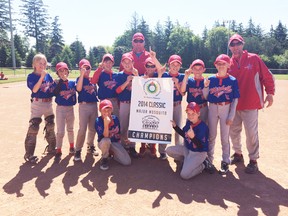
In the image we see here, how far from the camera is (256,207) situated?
143 inches

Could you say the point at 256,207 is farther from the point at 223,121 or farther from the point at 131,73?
the point at 131,73

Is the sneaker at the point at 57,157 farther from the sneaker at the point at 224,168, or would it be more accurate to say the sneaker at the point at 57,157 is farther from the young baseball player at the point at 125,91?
the sneaker at the point at 224,168

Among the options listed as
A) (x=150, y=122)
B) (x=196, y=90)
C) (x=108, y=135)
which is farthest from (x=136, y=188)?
(x=196, y=90)

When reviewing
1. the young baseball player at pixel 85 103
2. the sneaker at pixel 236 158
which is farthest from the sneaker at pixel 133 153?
the sneaker at pixel 236 158

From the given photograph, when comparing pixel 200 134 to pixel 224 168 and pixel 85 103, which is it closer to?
pixel 224 168

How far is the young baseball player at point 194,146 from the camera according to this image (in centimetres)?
455

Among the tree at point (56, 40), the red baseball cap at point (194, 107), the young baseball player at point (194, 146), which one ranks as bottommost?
the young baseball player at point (194, 146)

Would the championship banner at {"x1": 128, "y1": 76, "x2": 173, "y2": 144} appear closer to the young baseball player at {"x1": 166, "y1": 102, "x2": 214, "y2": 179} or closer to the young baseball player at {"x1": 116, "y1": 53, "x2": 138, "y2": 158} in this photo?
the young baseball player at {"x1": 116, "y1": 53, "x2": 138, "y2": 158}

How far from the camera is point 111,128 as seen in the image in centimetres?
510

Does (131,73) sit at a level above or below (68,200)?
above

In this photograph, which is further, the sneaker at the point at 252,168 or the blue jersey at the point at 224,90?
the sneaker at the point at 252,168

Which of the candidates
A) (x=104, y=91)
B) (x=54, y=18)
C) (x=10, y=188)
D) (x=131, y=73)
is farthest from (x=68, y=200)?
(x=54, y=18)

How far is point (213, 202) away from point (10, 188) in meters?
3.07

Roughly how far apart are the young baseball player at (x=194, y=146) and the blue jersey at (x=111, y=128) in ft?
4.00
